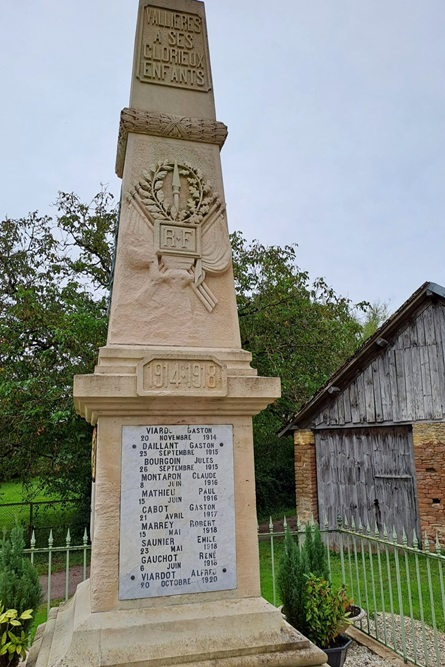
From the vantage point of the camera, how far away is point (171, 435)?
11.4 feet

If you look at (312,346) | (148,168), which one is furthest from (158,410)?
(312,346)

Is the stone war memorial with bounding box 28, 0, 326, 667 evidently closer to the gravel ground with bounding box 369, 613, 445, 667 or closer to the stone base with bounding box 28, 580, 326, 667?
the stone base with bounding box 28, 580, 326, 667

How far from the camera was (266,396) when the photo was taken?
359cm

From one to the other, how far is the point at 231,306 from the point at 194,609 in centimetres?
216

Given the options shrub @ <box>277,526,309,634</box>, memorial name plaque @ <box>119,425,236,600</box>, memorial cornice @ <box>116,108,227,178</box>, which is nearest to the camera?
memorial name plaque @ <box>119,425,236,600</box>

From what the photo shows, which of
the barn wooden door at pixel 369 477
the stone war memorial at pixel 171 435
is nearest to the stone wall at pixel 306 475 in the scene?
the barn wooden door at pixel 369 477

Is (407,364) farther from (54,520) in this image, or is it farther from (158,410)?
(54,520)

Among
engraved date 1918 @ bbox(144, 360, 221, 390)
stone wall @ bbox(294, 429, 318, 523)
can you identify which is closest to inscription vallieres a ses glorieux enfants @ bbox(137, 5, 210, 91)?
engraved date 1918 @ bbox(144, 360, 221, 390)

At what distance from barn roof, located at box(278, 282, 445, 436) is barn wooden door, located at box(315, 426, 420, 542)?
68 cm

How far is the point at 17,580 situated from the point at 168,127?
13.2ft

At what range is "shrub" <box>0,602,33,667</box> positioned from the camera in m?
3.63

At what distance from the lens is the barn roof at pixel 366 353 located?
9.88 meters

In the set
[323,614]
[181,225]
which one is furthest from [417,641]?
[181,225]

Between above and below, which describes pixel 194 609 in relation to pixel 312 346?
below
